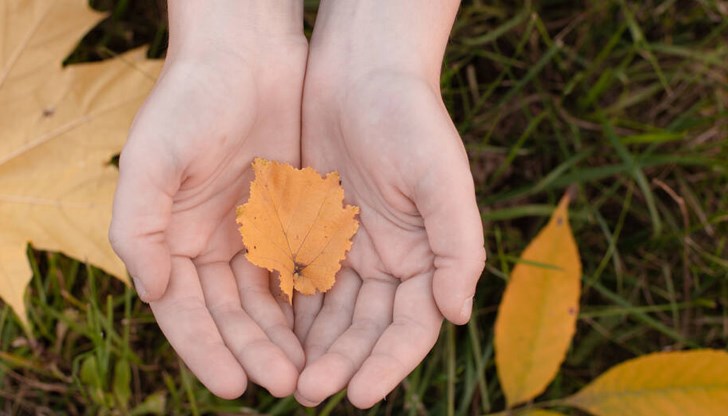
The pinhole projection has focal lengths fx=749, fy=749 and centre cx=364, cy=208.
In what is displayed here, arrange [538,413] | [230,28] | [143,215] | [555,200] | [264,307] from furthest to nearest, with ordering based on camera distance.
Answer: [555,200]
[538,413]
[230,28]
[264,307]
[143,215]

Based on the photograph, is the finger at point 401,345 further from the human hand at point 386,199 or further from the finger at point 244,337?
the finger at point 244,337

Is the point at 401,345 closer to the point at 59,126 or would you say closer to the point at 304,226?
the point at 304,226

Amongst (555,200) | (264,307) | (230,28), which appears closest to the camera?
(264,307)

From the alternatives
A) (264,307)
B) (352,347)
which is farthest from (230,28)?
(352,347)

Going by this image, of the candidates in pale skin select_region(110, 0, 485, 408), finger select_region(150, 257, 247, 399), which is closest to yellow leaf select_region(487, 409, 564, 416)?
pale skin select_region(110, 0, 485, 408)

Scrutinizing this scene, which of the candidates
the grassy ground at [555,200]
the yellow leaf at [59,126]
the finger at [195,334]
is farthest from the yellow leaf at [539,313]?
the yellow leaf at [59,126]

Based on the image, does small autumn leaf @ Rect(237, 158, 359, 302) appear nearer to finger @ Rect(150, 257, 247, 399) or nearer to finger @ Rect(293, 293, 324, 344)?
finger @ Rect(293, 293, 324, 344)
